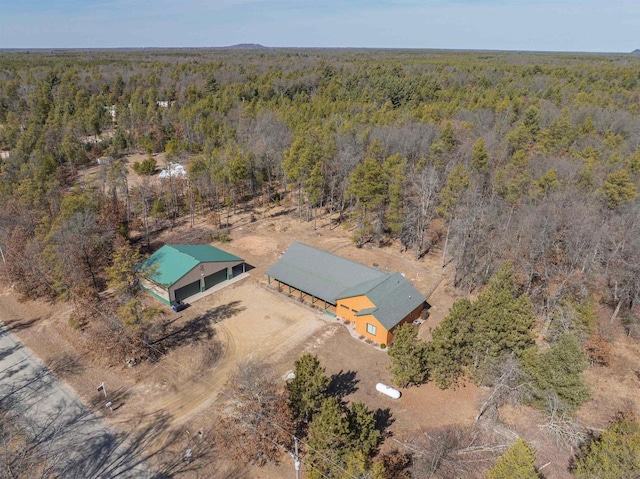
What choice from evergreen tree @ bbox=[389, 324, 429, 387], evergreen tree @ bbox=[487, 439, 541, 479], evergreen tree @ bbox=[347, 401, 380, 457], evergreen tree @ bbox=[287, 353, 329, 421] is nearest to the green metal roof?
evergreen tree @ bbox=[287, 353, 329, 421]

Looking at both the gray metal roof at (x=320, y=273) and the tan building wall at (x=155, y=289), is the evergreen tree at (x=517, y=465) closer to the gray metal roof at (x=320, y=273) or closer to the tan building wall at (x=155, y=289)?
the gray metal roof at (x=320, y=273)

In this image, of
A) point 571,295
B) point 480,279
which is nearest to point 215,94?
point 480,279

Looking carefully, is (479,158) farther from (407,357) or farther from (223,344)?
(223,344)

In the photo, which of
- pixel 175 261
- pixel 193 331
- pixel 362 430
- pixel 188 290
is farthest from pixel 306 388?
pixel 175 261

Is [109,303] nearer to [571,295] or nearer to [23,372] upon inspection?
[23,372]

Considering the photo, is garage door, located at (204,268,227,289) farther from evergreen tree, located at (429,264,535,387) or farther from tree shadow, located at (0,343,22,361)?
evergreen tree, located at (429,264,535,387)
